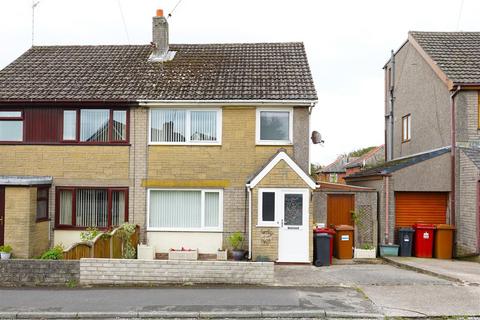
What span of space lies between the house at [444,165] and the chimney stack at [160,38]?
8486 mm

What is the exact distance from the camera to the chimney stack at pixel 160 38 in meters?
17.7

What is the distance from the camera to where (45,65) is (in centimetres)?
1702

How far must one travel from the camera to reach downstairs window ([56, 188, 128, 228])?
1492 centimetres

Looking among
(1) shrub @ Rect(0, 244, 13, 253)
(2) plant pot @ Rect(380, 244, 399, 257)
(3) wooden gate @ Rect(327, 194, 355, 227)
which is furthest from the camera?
(3) wooden gate @ Rect(327, 194, 355, 227)

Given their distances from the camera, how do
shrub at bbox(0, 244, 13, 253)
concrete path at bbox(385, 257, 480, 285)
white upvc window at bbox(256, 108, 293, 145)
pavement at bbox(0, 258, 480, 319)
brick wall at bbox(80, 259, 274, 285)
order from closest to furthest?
pavement at bbox(0, 258, 480, 319) → brick wall at bbox(80, 259, 274, 285) → concrete path at bbox(385, 257, 480, 285) → shrub at bbox(0, 244, 13, 253) → white upvc window at bbox(256, 108, 293, 145)

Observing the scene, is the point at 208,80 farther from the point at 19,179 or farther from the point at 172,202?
the point at 19,179

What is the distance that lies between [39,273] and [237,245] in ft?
17.7

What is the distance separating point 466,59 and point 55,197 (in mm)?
14393

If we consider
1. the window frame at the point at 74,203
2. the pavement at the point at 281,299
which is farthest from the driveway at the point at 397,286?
the window frame at the point at 74,203

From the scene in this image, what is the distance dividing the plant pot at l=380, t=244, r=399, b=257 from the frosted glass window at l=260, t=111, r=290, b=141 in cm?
467

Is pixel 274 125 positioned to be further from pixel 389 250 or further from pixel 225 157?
pixel 389 250

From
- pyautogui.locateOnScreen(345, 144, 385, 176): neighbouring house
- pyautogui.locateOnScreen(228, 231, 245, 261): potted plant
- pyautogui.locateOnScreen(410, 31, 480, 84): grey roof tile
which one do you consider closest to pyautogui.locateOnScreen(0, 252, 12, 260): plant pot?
pyautogui.locateOnScreen(228, 231, 245, 261): potted plant

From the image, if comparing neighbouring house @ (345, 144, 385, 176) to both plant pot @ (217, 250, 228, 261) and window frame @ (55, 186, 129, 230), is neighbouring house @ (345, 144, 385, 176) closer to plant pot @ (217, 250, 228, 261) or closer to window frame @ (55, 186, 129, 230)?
plant pot @ (217, 250, 228, 261)

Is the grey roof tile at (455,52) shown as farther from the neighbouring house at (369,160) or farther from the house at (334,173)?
the house at (334,173)
